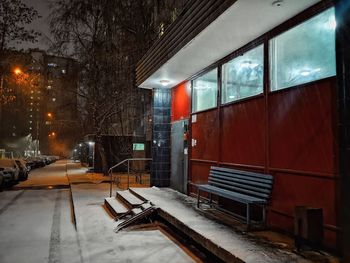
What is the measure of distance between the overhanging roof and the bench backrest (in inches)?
108

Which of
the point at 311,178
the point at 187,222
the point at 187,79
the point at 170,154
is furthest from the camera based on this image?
the point at 170,154

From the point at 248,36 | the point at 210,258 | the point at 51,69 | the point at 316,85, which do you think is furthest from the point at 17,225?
the point at 51,69

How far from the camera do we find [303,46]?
5652 mm

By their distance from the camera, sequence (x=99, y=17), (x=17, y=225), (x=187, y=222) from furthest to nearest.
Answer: (x=99, y=17) → (x=17, y=225) → (x=187, y=222)

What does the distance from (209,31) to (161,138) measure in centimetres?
635

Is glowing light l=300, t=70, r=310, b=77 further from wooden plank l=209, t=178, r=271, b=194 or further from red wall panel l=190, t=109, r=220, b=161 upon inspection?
red wall panel l=190, t=109, r=220, b=161

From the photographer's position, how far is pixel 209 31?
21.6 ft

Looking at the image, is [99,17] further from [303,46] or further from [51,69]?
[303,46]

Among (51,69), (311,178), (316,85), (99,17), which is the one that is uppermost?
(99,17)

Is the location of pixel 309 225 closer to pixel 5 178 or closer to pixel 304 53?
pixel 304 53

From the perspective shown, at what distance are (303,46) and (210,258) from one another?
3921 millimetres

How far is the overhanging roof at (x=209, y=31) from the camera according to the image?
550cm

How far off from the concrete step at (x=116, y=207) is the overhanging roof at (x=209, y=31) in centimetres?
406

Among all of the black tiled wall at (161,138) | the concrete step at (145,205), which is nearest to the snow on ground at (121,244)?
the concrete step at (145,205)
